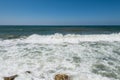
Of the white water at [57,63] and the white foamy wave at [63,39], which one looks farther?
the white foamy wave at [63,39]

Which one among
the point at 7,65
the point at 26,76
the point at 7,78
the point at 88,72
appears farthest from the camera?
the point at 7,65

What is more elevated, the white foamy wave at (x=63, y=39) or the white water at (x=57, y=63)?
the white foamy wave at (x=63, y=39)

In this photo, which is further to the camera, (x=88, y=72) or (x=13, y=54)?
(x=13, y=54)

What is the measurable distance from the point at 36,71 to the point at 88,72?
83.0 inches

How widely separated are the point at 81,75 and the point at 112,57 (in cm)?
340

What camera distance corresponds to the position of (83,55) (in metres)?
10.3

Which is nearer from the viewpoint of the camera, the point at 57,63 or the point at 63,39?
the point at 57,63

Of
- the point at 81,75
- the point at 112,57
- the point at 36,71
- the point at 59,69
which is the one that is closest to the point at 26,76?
the point at 36,71

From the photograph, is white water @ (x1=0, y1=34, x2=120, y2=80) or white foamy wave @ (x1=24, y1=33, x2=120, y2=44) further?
white foamy wave @ (x1=24, y1=33, x2=120, y2=44)

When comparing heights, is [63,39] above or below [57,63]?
above

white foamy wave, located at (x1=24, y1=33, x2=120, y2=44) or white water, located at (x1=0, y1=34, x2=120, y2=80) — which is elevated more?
white foamy wave, located at (x1=24, y1=33, x2=120, y2=44)

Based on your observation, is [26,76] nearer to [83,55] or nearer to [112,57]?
[83,55]

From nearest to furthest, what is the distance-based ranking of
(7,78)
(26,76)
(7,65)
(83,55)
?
1. (7,78)
2. (26,76)
3. (7,65)
4. (83,55)

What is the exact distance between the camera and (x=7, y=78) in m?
6.62
